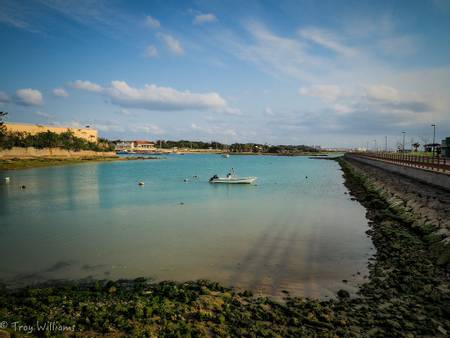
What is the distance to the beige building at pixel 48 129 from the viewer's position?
333 ft

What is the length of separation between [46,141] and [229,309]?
11206 centimetres

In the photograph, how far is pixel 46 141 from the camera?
103375 millimetres

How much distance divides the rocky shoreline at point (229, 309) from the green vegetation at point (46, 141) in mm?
92157

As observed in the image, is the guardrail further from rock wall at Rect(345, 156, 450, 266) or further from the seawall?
rock wall at Rect(345, 156, 450, 266)

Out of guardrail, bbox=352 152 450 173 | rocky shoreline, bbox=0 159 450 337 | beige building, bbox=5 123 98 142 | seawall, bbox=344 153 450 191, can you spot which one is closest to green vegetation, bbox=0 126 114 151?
beige building, bbox=5 123 98 142

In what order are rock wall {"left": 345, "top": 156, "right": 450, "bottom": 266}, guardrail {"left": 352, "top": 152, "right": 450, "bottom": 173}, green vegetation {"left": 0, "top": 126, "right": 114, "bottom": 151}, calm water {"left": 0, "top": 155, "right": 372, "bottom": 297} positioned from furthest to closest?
green vegetation {"left": 0, "top": 126, "right": 114, "bottom": 151}, guardrail {"left": 352, "top": 152, "right": 450, "bottom": 173}, rock wall {"left": 345, "top": 156, "right": 450, "bottom": 266}, calm water {"left": 0, "top": 155, "right": 372, "bottom": 297}

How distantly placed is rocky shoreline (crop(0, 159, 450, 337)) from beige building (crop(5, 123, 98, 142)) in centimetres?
10903

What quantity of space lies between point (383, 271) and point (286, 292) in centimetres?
428

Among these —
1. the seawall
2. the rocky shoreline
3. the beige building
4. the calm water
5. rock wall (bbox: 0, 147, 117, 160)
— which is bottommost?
the calm water

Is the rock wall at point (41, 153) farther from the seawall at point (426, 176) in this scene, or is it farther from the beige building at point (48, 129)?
the seawall at point (426, 176)

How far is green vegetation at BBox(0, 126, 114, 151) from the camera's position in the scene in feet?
291

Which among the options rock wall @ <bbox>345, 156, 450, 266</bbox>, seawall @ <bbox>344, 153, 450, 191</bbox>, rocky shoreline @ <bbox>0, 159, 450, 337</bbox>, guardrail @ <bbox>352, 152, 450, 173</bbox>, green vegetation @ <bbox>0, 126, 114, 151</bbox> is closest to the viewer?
rocky shoreline @ <bbox>0, 159, 450, 337</bbox>

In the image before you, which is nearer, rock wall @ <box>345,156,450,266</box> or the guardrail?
rock wall @ <box>345,156,450,266</box>

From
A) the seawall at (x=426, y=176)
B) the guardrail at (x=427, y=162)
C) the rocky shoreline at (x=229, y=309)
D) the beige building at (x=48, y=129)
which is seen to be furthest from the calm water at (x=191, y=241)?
the beige building at (x=48, y=129)
